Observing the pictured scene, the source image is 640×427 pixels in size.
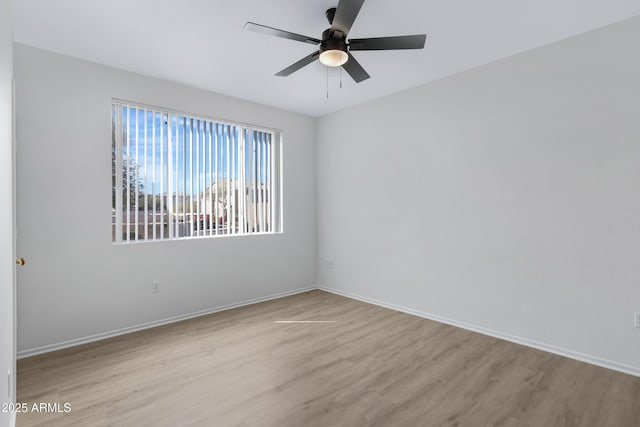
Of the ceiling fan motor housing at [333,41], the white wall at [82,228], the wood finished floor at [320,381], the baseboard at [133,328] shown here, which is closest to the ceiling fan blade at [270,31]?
the ceiling fan motor housing at [333,41]

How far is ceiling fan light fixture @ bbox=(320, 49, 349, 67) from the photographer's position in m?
2.35

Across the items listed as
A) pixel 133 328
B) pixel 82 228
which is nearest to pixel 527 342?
pixel 133 328

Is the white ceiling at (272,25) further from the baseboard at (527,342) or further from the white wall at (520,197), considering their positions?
the baseboard at (527,342)

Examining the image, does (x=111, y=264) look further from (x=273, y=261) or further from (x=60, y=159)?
(x=273, y=261)

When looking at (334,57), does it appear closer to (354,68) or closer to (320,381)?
(354,68)

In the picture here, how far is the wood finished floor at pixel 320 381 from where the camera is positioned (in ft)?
6.48

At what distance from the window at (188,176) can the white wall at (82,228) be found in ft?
0.43

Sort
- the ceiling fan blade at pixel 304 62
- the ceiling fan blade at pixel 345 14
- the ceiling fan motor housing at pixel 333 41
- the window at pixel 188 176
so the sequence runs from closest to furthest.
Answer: the ceiling fan blade at pixel 345 14, the ceiling fan motor housing at pixel 333 41, the ceiling fan blade at pixel 304 62, the window at pixel 188 176

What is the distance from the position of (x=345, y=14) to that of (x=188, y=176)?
8.54 ft

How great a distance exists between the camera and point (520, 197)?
119 inches

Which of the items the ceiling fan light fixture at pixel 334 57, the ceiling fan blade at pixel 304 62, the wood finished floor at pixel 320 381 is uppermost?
the ceiling fan blade at pixel 304 62

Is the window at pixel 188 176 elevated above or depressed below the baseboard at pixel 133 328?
above

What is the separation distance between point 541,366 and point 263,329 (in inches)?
99.5

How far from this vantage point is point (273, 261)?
4.57 meters
